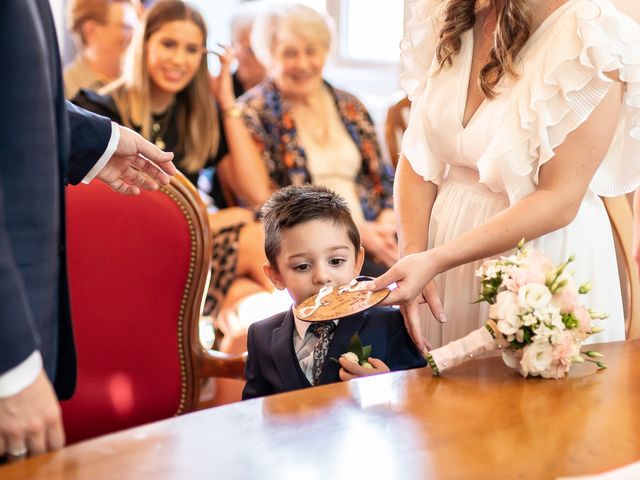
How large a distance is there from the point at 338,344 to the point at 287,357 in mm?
116

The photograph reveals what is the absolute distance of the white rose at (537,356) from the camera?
1.67 metres

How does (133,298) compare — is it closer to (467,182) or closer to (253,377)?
(253,377)

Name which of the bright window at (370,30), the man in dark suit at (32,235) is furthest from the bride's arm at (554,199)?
the bright window at (370,30)

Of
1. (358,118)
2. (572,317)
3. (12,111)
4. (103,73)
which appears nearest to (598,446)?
(572,317)

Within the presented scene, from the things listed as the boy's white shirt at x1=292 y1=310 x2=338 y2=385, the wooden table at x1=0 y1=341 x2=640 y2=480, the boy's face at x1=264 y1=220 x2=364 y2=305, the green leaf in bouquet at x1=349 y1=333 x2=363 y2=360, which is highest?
the boy's face at x1=264 y1=220 x2=364 y2=305

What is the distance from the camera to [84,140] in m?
1.74

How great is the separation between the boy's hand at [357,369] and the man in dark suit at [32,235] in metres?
0.60

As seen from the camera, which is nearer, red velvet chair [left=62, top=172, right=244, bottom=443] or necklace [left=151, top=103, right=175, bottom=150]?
red velvet chair [left=62, top=172, right=244, bottom=443]

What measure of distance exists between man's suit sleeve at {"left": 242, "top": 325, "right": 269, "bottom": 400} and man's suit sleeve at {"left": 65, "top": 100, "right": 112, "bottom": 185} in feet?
1.99

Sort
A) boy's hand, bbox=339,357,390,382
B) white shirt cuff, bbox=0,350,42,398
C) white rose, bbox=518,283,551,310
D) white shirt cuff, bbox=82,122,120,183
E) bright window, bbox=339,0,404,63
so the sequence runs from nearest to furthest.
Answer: white shirt cuff, bbox=0,350,42,398 < white rose, bbox=518,283,551,310 < white shirt cuff, bbox=82,122,120,183 < boy's hand, bbox=339,357,390,382 < bright window, bbox=339,0,404,63

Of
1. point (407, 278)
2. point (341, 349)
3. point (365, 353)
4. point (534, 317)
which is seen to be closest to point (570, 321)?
point (534, 317)

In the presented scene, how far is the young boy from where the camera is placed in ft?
6.81

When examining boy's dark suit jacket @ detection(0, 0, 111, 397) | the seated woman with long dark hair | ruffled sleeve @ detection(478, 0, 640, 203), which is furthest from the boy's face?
the seated woman with long dark hair

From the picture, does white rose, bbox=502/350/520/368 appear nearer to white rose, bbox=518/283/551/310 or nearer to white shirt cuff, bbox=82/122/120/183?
white rose, bbox=518/283/551/310
